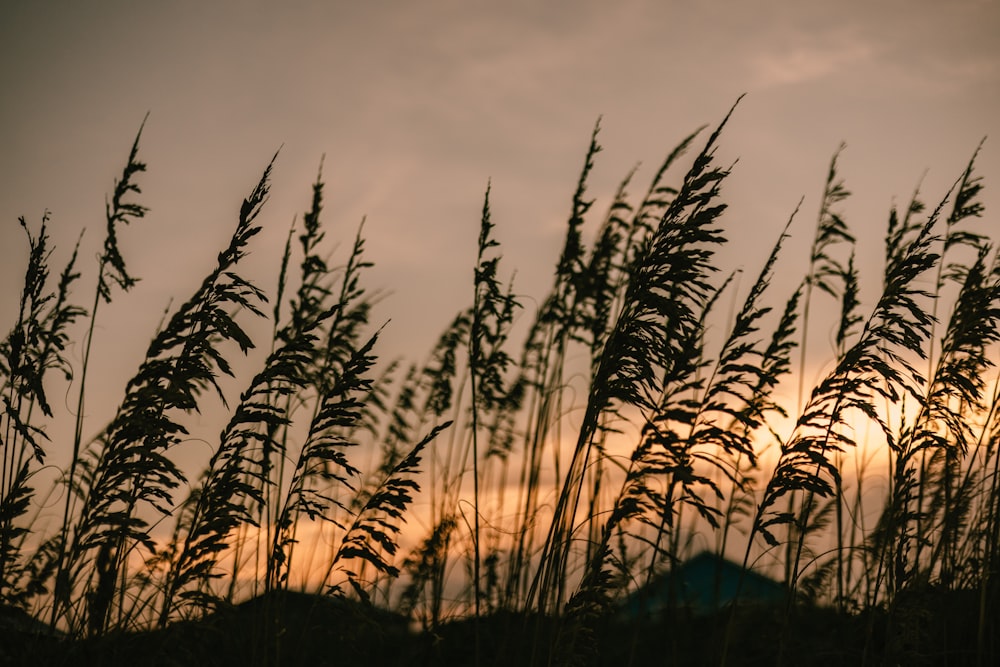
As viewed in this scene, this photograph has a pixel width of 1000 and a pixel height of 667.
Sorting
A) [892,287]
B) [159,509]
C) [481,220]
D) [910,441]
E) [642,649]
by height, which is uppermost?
[481,220]

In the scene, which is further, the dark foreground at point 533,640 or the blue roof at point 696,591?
the blue roof at point 696,591

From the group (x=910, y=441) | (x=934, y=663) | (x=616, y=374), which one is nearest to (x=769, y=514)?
(x=910, y=441)

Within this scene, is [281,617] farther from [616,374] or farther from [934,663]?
[934,663]

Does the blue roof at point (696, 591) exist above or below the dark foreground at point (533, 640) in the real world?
above

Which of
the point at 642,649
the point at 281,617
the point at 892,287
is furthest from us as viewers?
the point at 642,649

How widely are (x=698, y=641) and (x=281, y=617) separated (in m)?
3.09

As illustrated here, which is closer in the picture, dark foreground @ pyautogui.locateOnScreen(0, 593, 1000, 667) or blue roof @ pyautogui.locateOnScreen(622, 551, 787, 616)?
dark foreground @ pyautogui.locateOnScreen(0, 593, 1000, 667)

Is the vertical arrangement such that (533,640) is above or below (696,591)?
below

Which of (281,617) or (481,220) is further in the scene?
(481,220)

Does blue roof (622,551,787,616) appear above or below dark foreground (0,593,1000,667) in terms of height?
above

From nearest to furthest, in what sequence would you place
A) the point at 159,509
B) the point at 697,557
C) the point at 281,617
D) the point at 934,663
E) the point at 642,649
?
the point at 159,509 → the point at 281,617 → the point at 934,663 → the point at 642,649 → the point at 697,557

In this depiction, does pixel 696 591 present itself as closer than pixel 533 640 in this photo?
No

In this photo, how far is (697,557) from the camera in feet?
20.6

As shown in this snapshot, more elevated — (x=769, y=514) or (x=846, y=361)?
(x=846, y=361)
